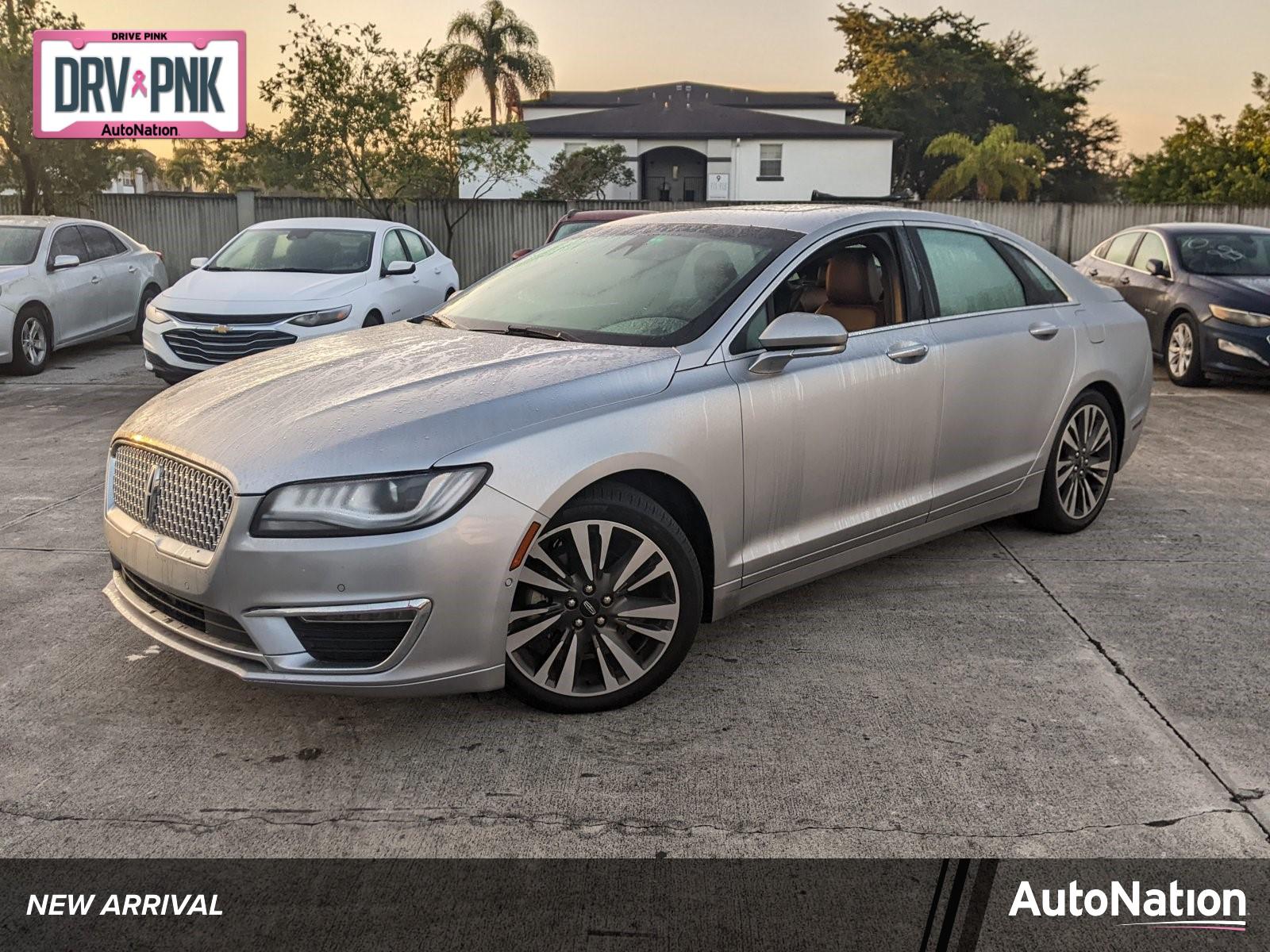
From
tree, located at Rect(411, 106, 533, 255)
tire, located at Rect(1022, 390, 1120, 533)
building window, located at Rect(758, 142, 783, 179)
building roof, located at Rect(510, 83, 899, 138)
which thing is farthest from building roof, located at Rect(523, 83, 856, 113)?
tire, located at Rect(1022, 390, 1120, 533)

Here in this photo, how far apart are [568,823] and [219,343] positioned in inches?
309

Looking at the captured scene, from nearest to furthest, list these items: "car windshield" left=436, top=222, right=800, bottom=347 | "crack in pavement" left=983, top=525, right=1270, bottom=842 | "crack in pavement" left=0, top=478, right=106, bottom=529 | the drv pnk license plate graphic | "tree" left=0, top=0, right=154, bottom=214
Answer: "crack in pavement" left=983, top=525, right=1270, bottom=842
"car windshield" left=436, top=222, right=800, bottom=347
"crack in pavement" left=0, top=478, right=106, bottom=529
the drv pnk license plate graphic
"tree" left=0, top=0, right=154, bottom=214

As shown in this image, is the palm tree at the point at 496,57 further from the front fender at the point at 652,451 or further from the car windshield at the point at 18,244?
the front fender at the point at 652,451

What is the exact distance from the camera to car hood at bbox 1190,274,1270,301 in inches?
437

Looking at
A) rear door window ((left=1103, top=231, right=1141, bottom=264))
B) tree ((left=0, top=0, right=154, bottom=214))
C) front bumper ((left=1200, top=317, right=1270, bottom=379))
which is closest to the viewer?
front bumper ((left=1200, top=317, right=1270, bottom=379))

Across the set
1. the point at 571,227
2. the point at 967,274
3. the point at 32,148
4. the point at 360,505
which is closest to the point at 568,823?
the point at 360,505

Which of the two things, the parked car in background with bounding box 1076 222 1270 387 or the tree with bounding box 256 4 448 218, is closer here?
the parked car in background with bounding box 1076 222 1270 387

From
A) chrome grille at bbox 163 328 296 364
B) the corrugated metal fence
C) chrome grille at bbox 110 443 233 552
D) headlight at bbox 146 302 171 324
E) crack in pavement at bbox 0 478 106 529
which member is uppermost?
the corrugated metal fence

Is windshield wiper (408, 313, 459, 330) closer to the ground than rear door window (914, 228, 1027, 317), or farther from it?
closer to the ground

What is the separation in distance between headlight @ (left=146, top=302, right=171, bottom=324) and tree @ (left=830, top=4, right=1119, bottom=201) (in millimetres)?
44235

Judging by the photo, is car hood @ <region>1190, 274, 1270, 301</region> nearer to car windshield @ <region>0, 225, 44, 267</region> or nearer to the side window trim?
the side window trim

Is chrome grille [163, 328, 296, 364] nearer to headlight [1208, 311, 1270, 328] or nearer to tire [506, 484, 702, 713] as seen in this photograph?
tire [506, 484, 702, 713]

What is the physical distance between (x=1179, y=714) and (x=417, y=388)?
8.79 ft

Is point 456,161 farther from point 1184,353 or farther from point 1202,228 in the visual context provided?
point 1184,353
